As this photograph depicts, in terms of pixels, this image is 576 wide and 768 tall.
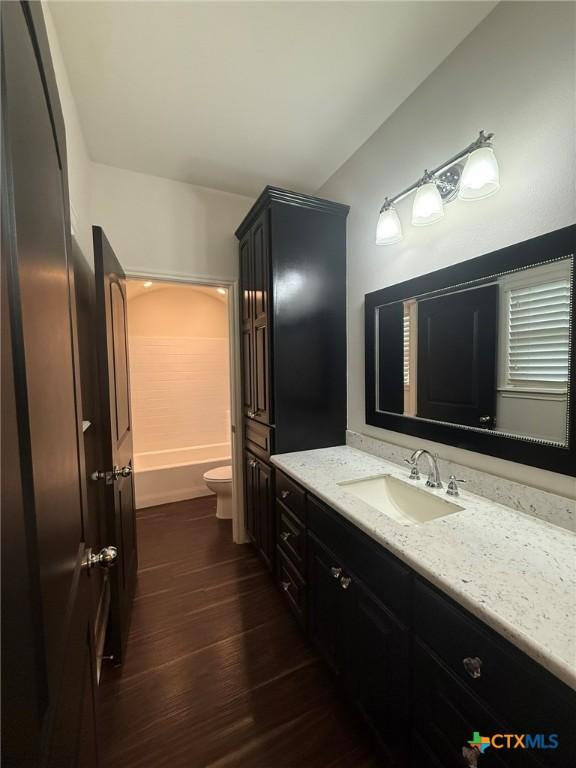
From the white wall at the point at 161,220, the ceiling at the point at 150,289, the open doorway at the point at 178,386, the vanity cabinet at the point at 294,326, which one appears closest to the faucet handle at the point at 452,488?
the vanity cabinet at the point at 294,326

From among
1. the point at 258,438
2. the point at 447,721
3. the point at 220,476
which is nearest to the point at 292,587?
the point at 258,438

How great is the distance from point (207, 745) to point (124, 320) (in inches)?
80.8

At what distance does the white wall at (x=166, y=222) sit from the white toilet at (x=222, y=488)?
5.59ft

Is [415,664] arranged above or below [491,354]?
below

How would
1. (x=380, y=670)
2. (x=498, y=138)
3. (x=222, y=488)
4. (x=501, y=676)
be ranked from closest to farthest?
(x=501, y=676) → (x=380, y=670) → (x=498, y=138) → (x=222, y=488)

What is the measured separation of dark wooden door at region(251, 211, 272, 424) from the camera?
1.87 m

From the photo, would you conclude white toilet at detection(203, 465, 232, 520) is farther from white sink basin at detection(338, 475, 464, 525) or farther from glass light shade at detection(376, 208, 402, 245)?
glass light shade at detection(376, 208, 402, 245)

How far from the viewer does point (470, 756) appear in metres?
0.73

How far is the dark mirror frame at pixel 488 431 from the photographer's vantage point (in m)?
1.00

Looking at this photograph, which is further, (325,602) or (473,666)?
(325,602)

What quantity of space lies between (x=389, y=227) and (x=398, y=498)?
4.32ft

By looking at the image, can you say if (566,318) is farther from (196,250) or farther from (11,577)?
(196,250)

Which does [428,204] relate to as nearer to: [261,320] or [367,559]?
[261,320]

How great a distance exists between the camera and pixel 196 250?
2.27m
